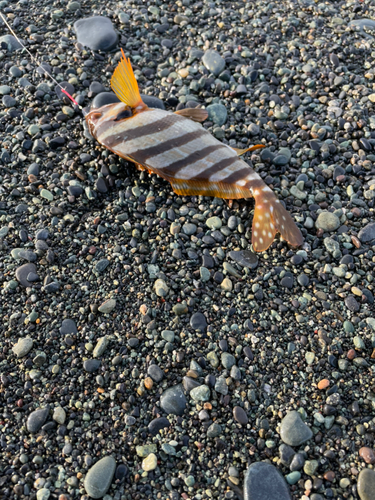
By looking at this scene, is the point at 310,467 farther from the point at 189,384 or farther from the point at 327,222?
the point at 327,222

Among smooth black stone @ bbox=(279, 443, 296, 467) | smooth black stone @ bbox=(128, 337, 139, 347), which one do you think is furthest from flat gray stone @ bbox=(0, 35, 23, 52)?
smooth black stone @ bbox=(279, 443, 296, 467)

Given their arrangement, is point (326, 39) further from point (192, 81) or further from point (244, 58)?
point (192, 81)

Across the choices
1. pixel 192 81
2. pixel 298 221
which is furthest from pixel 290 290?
pixel 192 81

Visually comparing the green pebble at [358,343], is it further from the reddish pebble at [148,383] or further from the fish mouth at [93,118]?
the fish mouth at [93,118]

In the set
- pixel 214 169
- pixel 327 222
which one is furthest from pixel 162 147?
pixel 327 222

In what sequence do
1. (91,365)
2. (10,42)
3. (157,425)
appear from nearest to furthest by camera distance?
(157,425), (91,365), (10,42)

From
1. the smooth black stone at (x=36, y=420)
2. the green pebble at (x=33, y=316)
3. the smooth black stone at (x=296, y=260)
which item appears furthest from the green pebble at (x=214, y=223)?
the smooth black stone at (x=36, y=420)

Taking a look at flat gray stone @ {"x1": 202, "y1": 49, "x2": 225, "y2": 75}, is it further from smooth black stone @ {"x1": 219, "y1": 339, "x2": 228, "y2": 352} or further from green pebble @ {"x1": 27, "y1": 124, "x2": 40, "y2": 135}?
smooth black stone @ {"x1": 219, "y1": 339, "x2": 228, "y2": 352}
